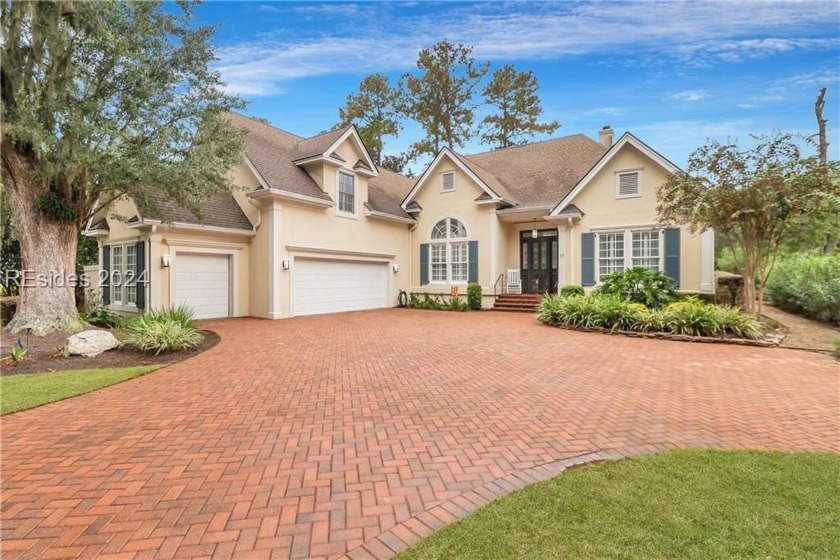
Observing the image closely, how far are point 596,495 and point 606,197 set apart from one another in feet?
47.5

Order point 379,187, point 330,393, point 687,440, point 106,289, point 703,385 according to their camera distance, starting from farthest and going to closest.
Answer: point 379,187
point 106,289
point 703,385
point 330,393
point 687,440

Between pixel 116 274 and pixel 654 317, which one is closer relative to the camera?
pixel 654 317

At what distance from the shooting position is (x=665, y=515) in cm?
272

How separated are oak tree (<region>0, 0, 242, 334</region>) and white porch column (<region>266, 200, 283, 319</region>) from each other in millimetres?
2896

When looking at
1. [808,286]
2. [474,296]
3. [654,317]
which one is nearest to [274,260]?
[474,296]

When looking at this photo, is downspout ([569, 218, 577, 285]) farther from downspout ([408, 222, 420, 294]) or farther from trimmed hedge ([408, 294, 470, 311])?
downspout ([408, 222, 420, 294])

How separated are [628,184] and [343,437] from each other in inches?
579

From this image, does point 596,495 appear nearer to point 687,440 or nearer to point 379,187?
point 687,440

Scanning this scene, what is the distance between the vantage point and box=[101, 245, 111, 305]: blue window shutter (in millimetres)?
14172

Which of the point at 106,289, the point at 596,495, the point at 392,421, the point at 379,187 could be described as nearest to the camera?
the point at 596,495

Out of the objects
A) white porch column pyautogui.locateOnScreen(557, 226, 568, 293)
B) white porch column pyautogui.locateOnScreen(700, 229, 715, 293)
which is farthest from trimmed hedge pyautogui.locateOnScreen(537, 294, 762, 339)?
white porch column pyautogui.locateOnScreen(557, 226, 568, 293)

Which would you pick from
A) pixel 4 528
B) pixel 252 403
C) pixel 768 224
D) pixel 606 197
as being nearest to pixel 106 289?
pixel 252 403

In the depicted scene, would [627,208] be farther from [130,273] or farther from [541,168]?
[130,273]

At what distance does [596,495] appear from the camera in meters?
2.96
